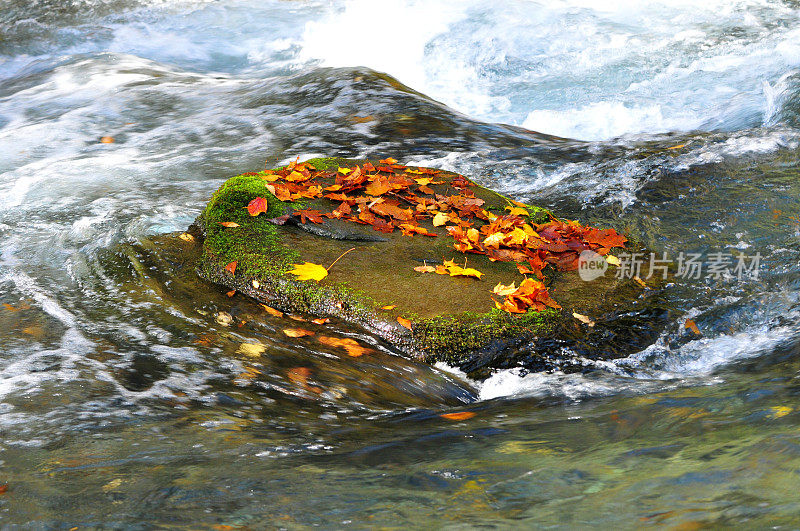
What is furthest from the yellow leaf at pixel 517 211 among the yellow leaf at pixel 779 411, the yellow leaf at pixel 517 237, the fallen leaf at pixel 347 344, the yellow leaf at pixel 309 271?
the yellow leaf at pixel 779 411

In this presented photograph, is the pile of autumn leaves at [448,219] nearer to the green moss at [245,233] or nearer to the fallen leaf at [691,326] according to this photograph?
the green moss at [245,233]

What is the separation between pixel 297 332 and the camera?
3561mm

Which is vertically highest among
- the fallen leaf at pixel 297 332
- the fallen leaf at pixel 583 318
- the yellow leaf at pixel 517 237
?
the yellow leaf at pixel 517 237

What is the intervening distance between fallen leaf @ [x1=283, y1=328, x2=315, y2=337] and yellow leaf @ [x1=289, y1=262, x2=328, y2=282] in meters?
0.36

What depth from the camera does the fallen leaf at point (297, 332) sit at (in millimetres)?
3531

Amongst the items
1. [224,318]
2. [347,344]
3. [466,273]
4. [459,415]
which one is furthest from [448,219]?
[459,415]

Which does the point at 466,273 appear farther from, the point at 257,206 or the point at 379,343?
the point at 257,206

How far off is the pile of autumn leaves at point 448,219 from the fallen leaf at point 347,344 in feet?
1.47

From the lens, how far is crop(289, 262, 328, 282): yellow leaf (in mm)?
3832

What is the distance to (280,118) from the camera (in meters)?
8.06

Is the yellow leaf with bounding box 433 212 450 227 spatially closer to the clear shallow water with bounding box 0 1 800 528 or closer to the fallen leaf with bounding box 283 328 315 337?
the clear shallow water with bounding box 0 1 800 528

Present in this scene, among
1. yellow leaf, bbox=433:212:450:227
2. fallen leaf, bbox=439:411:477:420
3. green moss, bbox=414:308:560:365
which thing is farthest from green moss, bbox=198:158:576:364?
fallen leaf, bbox=439:411:477:420

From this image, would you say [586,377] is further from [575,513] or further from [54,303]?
[54,303]

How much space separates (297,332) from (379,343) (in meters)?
0.45
